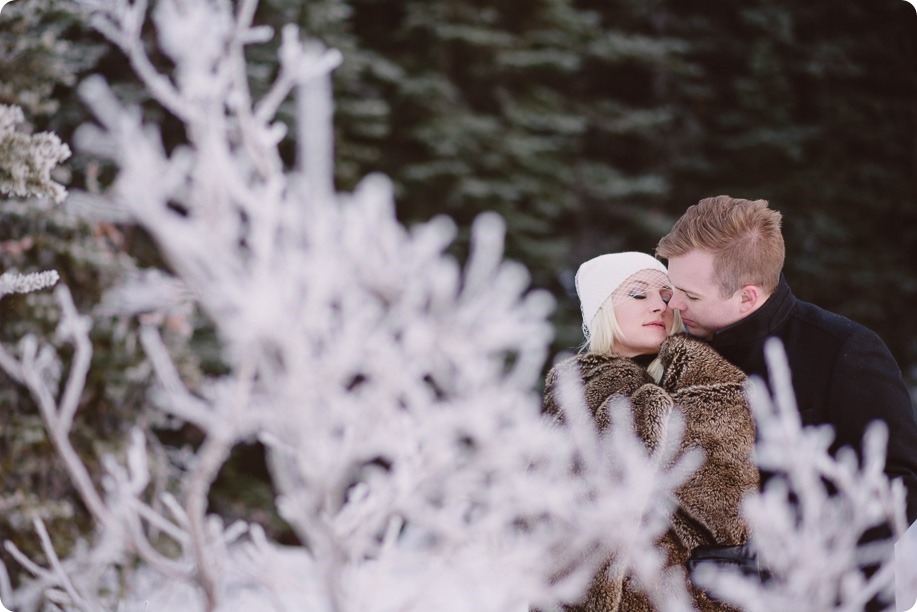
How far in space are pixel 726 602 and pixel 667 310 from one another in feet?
2.82

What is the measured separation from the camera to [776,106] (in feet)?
32.8

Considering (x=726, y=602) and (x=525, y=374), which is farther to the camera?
(x=726, y=602)

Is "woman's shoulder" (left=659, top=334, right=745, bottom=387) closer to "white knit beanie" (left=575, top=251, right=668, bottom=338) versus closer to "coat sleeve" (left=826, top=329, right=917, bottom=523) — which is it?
"white knit beanie" (left=575, top=251, right=668, bottom=338)

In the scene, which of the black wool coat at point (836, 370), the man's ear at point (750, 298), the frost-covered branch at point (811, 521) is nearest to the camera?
the frost-covered branch at point (811, 521)

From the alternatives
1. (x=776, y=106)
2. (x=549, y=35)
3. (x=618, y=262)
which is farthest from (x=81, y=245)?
(x=776, y=106)

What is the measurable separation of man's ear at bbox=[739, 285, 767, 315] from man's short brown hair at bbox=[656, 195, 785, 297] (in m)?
0.02

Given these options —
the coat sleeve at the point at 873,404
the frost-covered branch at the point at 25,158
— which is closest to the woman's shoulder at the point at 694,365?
the coat sleeve at the point at 873,404

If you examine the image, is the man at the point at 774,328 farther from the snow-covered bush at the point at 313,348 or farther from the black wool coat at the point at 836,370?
the snow-covered bush at the point at 313,348

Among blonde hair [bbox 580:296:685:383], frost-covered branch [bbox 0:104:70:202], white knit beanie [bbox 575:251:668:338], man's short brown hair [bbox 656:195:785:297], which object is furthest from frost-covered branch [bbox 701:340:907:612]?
frost-covered branch [bbox 0:104:70:202]

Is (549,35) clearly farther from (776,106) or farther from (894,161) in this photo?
(894,161)

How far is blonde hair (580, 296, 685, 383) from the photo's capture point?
2.65 metres

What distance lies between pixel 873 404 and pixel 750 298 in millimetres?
452

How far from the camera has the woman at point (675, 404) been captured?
2289 millimetres

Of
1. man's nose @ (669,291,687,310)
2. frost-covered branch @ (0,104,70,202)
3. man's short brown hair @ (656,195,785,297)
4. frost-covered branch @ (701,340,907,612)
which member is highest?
frost-covered branch @ (0,104,70,202)
